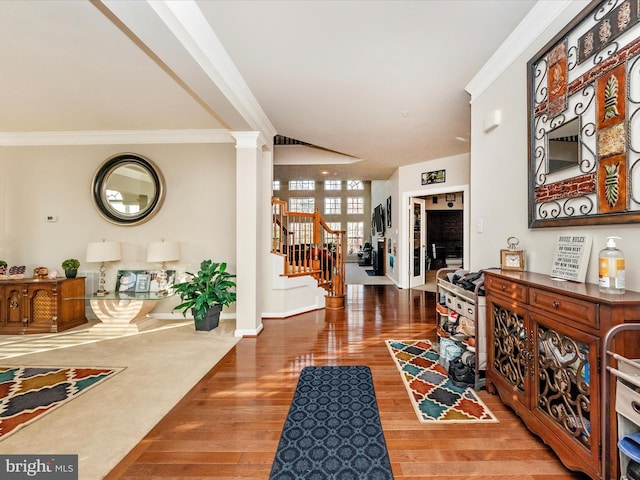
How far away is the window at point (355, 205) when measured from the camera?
13.7 meters

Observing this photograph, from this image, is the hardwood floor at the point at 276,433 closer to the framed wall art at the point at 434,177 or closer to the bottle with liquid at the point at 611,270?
the bottle with liquid at the point at 611,270

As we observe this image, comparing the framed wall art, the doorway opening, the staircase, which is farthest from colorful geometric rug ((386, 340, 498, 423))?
the doorway opening

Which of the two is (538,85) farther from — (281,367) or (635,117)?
(281,367)

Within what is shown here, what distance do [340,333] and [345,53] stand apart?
9.63 feet

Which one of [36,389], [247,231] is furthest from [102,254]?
[247,231]

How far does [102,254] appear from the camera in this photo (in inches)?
147

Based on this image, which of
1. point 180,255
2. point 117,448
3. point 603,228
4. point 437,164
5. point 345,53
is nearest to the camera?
point 603,228

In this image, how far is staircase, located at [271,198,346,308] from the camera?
438 cm

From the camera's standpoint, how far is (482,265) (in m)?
2.61

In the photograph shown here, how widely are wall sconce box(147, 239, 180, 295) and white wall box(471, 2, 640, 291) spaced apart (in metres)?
3.66

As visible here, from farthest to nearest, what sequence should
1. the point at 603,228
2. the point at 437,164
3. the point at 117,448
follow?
the point at 437,164 < the point at 117,448 < the point at 603,228

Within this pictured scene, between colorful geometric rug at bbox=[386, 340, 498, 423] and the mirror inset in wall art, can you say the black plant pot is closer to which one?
colorful geometric rug at bbox=[386, 340, 498, 423]

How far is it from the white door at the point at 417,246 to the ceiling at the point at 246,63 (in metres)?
2.66

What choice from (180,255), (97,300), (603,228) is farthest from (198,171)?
(603,228)
